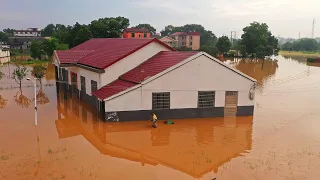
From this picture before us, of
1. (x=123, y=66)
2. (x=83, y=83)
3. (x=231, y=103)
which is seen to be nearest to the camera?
(x=231, y=103)

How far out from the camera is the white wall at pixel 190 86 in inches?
643

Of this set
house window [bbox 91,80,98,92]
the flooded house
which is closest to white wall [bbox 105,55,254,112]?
the flooded house

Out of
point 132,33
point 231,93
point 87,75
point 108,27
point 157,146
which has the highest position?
point 108,27

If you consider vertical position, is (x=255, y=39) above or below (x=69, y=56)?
above

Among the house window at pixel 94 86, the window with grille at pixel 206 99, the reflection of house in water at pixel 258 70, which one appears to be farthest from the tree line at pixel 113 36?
the window with grille at pixel 206 99

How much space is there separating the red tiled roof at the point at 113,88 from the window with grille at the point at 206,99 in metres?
4.22

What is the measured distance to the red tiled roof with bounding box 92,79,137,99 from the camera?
1649cm

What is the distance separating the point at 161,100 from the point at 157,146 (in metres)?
4.14

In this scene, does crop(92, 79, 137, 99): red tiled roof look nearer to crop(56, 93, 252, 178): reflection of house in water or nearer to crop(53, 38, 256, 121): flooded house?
crop(53, 38, 256, 121): flooded house

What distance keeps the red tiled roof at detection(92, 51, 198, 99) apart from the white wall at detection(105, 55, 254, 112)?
0.60 meters

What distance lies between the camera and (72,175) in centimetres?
997

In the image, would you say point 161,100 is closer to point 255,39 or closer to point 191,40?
point 255,39

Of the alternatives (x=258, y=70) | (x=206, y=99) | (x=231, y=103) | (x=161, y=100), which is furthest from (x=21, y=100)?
(x=258, y=70)

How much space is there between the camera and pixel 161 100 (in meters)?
16.9
